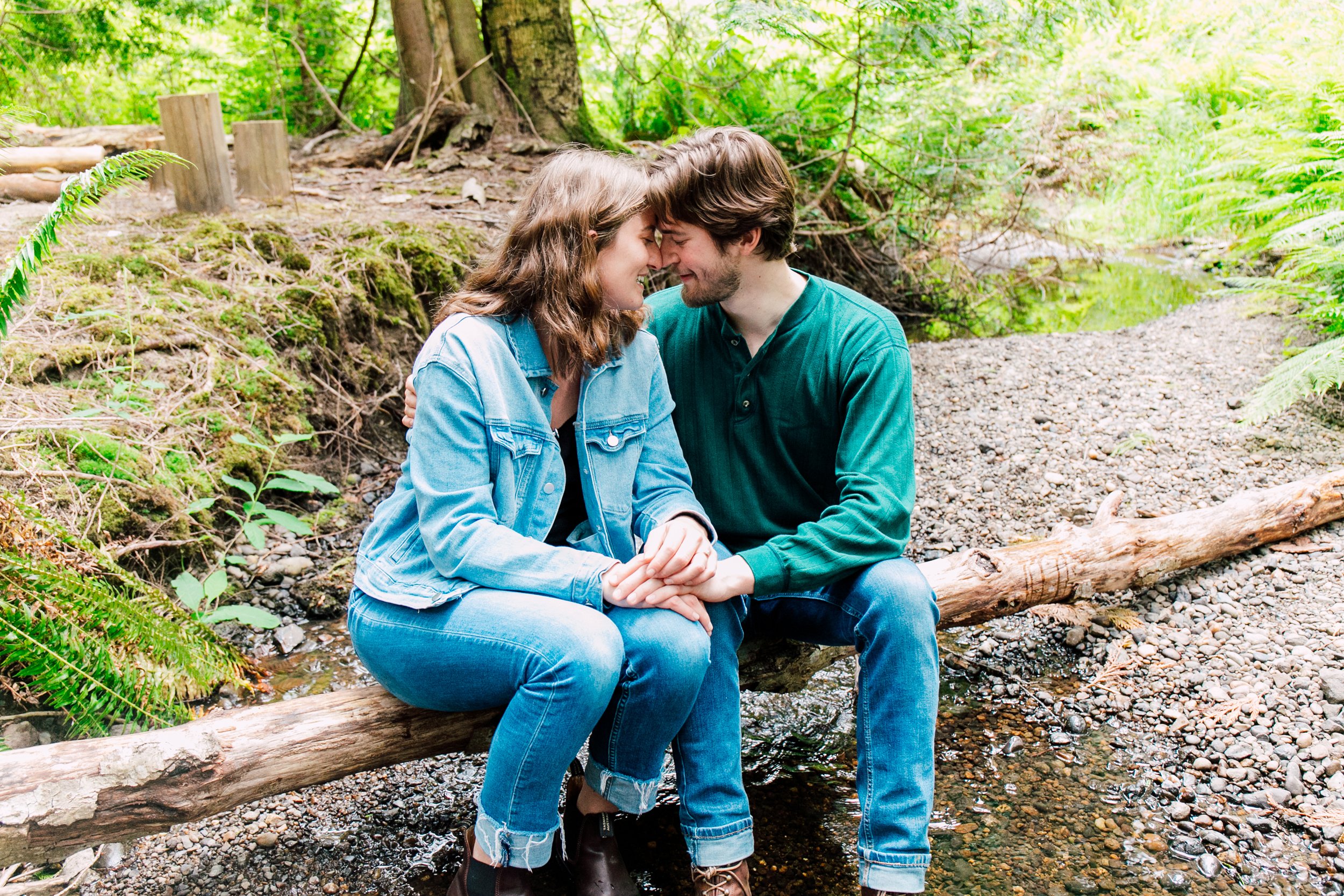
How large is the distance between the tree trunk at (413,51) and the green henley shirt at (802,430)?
529cm

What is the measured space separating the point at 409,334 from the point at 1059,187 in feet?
16.9

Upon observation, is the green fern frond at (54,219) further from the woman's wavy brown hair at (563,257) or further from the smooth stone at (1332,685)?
the smooth stone at (1332,685)

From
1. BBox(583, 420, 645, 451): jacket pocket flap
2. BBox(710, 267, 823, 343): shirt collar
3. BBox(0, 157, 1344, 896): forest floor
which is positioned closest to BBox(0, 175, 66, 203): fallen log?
BBox(0, 157, 1344, 896): forest floor

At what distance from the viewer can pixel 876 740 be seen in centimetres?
218

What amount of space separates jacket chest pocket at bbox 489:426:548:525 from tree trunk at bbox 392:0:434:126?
581 cm

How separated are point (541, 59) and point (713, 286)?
540cm

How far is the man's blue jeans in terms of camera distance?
211cm

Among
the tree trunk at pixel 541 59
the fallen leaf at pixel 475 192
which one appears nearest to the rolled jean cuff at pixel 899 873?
the fallen leaf at pixel 475 192

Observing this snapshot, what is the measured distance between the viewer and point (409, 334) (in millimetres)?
4840

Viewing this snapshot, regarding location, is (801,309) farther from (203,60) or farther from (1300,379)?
(203,60)

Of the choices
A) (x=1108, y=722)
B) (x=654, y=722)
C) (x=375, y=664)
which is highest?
(x=375, y=664)

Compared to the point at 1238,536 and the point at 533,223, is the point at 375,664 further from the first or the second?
the point at 1238,536

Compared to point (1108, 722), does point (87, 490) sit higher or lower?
higher

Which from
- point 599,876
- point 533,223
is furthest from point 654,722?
point 533,223
